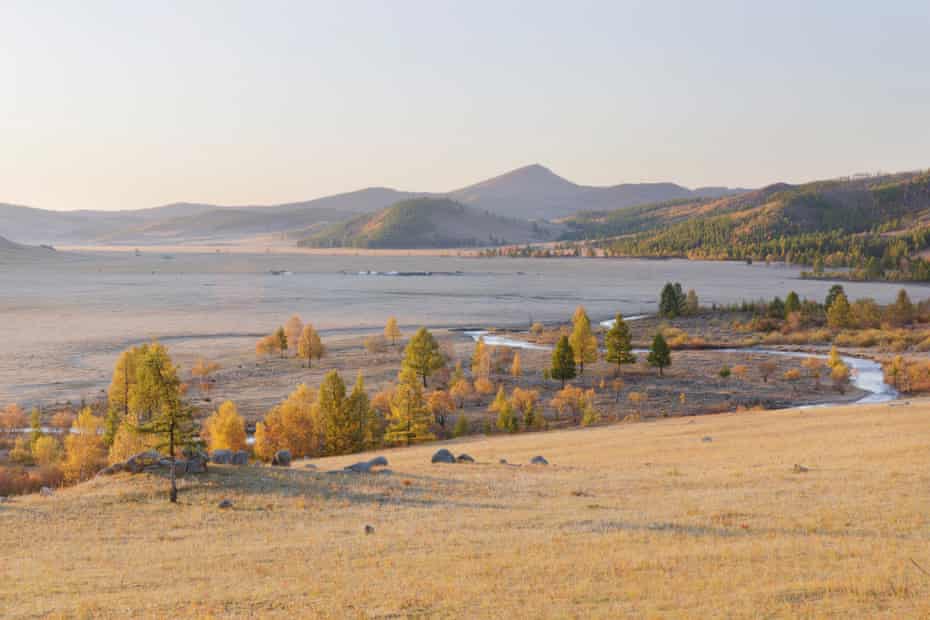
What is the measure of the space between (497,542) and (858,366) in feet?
265

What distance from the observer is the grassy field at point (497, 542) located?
1448 centimetres

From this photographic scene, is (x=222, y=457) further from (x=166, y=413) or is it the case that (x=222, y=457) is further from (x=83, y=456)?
(x=83, y=456)

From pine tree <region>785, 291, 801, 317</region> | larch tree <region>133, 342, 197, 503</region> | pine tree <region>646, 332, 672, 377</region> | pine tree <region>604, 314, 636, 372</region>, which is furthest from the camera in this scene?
pine tree <region>785, 291, 801, 317</region>

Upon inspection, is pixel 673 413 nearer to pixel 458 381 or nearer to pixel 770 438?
pixel 458 381

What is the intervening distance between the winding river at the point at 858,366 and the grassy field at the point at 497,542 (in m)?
41.7

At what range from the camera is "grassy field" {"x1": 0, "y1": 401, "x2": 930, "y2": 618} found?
570 inches

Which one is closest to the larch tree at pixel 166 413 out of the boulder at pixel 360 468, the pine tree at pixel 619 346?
the boulder at pixel 360 468

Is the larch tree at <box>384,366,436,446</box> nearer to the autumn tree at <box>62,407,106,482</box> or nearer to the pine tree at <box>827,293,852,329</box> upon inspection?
the autumn tree at <box>62,407,106,482</box>

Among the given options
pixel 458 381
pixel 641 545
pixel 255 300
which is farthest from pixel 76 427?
pixel 255 300

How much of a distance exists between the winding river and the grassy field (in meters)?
41.7

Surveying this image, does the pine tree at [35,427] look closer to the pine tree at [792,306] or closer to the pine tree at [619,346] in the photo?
the pine tree at [619,346]

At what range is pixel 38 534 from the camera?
21469mm

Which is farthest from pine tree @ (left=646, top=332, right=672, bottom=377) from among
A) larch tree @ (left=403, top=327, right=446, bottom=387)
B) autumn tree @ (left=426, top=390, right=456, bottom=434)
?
autumn tree @ (left=426, top=390, right=456, bottom=434)

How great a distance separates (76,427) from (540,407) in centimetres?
3567
